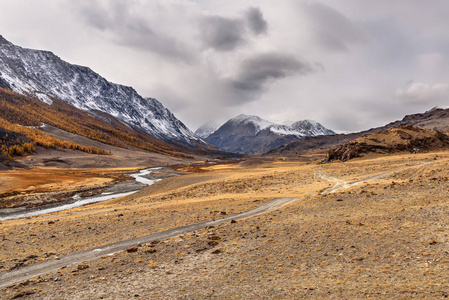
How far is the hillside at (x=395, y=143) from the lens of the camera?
58188mm

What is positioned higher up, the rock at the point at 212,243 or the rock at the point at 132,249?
the rock at the point at 212,243

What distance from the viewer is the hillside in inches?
2291

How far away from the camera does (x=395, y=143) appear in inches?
2360

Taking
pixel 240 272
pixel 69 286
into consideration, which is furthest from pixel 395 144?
pixel 69 286

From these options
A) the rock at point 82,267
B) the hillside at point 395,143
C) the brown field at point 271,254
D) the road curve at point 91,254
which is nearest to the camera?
the brown field at point 271,254

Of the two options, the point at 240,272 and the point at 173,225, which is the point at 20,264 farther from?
the point at 240,272

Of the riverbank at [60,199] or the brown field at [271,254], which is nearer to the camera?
the brown field at [271,254]

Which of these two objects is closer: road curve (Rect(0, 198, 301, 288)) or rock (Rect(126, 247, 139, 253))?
road curve (Rect(0, 198, 301, 288))

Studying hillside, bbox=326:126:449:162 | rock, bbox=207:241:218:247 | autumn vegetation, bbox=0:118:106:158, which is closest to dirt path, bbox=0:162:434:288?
rock, bbox=207:241:218:247

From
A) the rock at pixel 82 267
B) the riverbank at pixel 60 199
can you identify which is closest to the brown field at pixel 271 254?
the rock at pixel 82 267

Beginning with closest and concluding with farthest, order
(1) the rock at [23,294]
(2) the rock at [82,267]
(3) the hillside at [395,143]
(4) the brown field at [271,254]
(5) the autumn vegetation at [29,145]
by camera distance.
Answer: (4) the brown field at [271,254] < (1) the rock at [23,294] < (2) the rock at [82,267] < (3) the hillside at [395,143] < (5) the autumn vegetation at [29,145]

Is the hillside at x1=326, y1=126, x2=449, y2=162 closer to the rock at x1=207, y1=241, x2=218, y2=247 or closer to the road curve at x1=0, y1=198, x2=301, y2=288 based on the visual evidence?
the road curve at x1=0, y1=198, x2=301, y2=288

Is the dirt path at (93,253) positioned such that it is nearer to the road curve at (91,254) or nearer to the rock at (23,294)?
the road curve at (91,254)

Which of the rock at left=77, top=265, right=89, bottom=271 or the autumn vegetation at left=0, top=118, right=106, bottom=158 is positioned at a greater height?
the autumn vegetation at left=0, top=118, right=106, bottom=158
